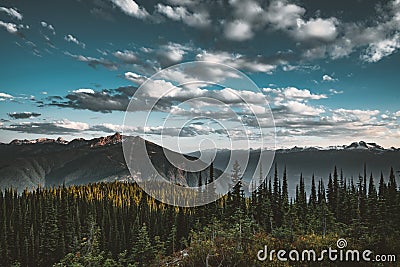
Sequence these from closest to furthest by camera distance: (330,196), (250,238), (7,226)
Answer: (250,238) < (330,196) < (7,226)

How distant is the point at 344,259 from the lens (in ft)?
109

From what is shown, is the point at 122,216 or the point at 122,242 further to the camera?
the point at 122,216

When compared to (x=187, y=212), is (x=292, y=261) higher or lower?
higher

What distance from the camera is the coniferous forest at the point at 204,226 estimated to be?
145 feet

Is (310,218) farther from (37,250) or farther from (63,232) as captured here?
(37,250)

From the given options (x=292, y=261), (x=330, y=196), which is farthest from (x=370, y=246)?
(x=330, y=196)

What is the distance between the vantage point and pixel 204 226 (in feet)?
247

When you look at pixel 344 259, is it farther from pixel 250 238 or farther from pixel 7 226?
pixel 7 226

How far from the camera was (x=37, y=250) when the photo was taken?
103875 mm

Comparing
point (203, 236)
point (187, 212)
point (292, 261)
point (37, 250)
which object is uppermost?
point (292, 261)

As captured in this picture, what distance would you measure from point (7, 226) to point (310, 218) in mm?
100324

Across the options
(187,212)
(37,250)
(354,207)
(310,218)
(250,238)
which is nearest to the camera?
(250,238)

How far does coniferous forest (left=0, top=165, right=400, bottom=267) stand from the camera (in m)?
44.1

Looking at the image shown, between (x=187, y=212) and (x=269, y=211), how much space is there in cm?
5190
